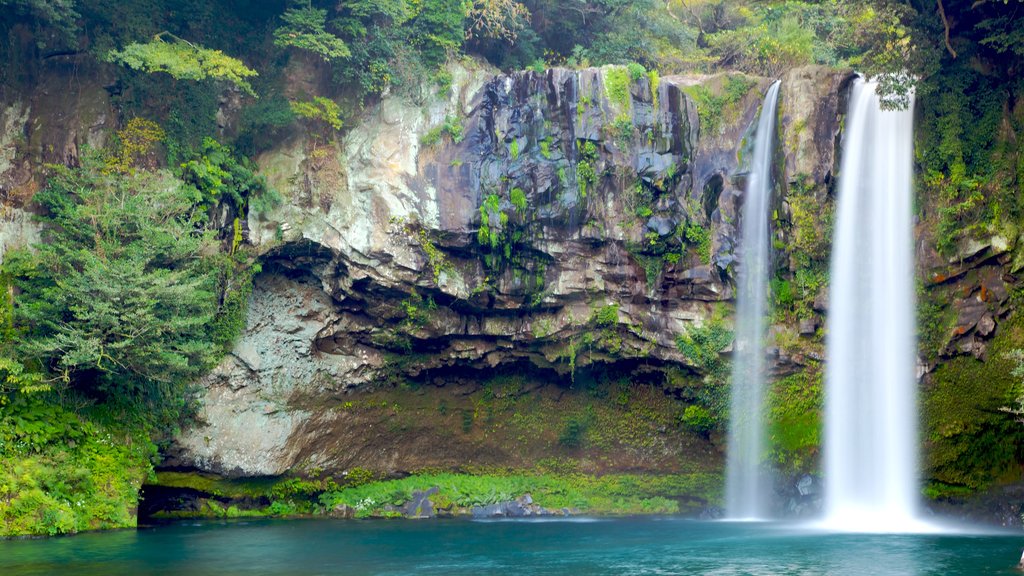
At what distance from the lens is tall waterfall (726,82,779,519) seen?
19.7 meters

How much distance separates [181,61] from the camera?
61.0 feet

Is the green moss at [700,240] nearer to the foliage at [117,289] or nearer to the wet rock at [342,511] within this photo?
the wet rock at [342,511]

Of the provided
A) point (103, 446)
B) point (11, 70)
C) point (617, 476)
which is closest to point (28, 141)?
point (11, 70)

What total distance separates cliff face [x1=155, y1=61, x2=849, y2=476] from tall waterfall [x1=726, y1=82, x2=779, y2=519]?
0.32 m

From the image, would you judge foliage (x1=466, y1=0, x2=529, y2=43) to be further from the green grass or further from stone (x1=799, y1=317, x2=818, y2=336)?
the green grass

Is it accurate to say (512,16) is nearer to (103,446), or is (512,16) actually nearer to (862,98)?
(862,98)

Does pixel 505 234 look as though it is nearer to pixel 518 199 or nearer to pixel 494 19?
pixel 518 199

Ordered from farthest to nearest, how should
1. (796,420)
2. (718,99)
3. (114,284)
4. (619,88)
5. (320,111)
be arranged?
(718,99) < (320,111) < (619,88) < (796,420) < (114,284)

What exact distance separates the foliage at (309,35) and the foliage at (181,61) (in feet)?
3.98

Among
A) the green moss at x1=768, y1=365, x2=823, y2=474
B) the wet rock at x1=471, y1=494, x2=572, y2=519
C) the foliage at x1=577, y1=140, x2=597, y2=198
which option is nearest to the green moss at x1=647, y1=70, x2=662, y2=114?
the foliage at x1=577, y1=140, x2=597, y2=198

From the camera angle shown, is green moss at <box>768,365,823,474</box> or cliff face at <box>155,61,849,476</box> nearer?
green moss at <box>768,365,823,474</box>

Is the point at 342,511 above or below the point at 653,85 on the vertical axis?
below

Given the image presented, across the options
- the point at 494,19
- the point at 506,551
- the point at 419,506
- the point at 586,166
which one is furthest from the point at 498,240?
the point at 506,551

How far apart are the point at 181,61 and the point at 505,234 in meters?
8.07
